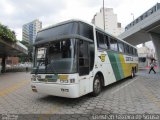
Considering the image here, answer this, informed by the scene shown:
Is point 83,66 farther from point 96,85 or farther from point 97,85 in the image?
point 97,85

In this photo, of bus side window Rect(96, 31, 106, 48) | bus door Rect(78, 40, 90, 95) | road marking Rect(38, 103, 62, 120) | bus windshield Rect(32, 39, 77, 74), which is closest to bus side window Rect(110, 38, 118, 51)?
bus side window Rect(96, 31, 106, 48)

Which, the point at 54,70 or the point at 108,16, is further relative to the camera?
the point at 108,16

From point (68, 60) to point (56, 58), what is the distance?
1.79ft

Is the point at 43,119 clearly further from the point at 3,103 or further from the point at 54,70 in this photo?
the point at 3,103

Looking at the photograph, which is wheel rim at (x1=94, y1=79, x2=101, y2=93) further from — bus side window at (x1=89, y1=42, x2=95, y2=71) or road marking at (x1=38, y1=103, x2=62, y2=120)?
→ road marking at (x1=38, y1=103, x2=62, y2=120)

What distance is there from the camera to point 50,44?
635 cm

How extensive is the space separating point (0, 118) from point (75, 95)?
7.53ft

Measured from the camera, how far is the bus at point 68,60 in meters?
5.68

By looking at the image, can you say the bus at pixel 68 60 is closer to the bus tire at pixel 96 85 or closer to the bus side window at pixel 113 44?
the bus tire at pixel 96 85

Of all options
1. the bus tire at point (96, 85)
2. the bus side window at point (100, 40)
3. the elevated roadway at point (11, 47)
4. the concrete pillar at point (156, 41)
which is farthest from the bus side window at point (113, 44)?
the concrete pillar at point (156, 41)

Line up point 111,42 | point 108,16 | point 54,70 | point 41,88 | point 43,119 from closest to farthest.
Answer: point 43,119, point 54,70, point 41,88, point 111,42, point 108,16

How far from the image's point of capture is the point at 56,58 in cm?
605

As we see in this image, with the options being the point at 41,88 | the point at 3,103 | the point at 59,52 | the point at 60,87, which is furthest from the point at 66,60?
the point at 3,103

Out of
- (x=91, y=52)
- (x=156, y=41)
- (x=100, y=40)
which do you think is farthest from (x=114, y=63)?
(x=156, y=41)
